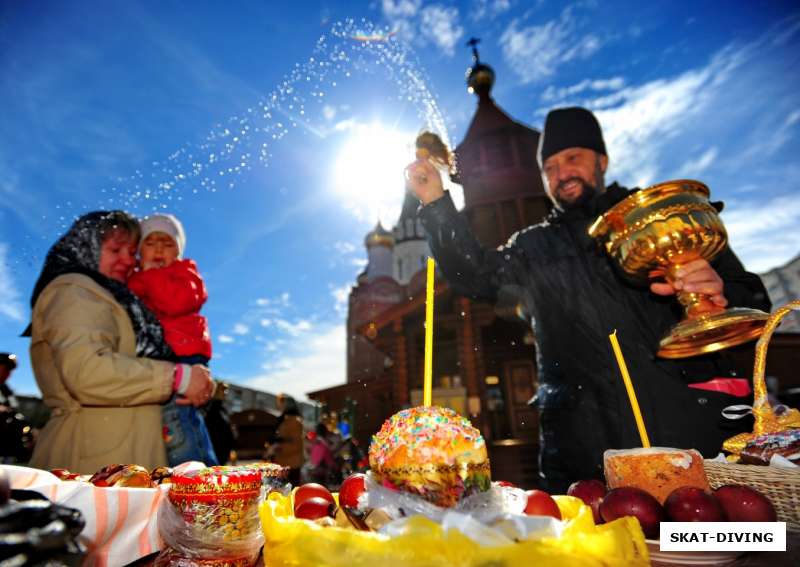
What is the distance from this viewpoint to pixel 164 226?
3.21m

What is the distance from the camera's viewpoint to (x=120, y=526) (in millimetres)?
1157

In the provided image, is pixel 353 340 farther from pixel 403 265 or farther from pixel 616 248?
pixel 616 248

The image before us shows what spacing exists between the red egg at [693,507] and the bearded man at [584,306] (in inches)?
45.8

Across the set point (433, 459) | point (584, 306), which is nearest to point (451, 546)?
point (433, 459)

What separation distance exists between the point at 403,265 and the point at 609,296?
132 ft

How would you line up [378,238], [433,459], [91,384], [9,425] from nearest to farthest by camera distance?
[433,459], [91,384], [9,425], [378,238]

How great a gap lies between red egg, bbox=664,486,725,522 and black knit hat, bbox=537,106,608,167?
2868mm

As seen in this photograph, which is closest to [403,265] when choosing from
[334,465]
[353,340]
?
[353,340]

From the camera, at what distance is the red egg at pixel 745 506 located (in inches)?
42.2

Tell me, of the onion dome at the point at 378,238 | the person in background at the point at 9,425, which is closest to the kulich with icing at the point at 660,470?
the person in background at the point at 9,425

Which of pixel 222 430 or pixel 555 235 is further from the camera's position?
pixel 222 430

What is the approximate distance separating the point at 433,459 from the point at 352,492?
0.79ft

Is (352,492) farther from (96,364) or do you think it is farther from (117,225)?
(117,225)

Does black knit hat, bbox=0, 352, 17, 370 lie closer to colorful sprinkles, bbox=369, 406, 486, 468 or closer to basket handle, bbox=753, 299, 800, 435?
colorful sprinkles, bbox=369, 406, 486, 468
